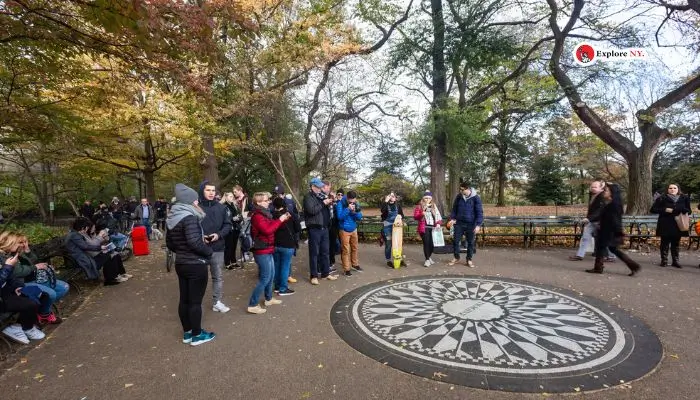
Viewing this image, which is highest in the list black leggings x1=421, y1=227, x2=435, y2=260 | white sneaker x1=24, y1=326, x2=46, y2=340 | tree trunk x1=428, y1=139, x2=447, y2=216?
tree trunk x1=428, y1=139, x2=447, y2=216

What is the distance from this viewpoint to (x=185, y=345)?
3.96m

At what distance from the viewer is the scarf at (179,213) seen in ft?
12.3

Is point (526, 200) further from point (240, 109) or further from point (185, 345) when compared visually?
point (185, 345)

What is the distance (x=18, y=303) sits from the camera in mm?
3992

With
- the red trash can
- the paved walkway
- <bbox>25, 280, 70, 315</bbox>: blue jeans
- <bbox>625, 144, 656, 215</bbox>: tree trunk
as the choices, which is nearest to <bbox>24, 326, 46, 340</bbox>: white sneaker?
the paved walkway

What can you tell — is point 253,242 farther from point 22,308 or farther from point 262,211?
point 22,308

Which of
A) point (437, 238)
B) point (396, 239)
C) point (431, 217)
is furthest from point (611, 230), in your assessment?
point (396, 239)

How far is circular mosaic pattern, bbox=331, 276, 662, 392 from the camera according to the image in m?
3.29

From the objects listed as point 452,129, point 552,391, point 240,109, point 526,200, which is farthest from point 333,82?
point 526,200

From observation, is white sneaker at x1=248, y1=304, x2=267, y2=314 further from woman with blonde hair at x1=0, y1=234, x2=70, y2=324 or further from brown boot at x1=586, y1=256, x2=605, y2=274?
brown boot at x1=586, y1=256, x2=605, y2=274

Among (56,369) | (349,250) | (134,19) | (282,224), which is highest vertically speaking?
(134,19)

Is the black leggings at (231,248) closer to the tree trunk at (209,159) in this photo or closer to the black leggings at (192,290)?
the black leggings at (192,290)

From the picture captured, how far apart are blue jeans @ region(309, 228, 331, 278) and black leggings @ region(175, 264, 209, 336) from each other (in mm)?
2681

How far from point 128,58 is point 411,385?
5.42m
